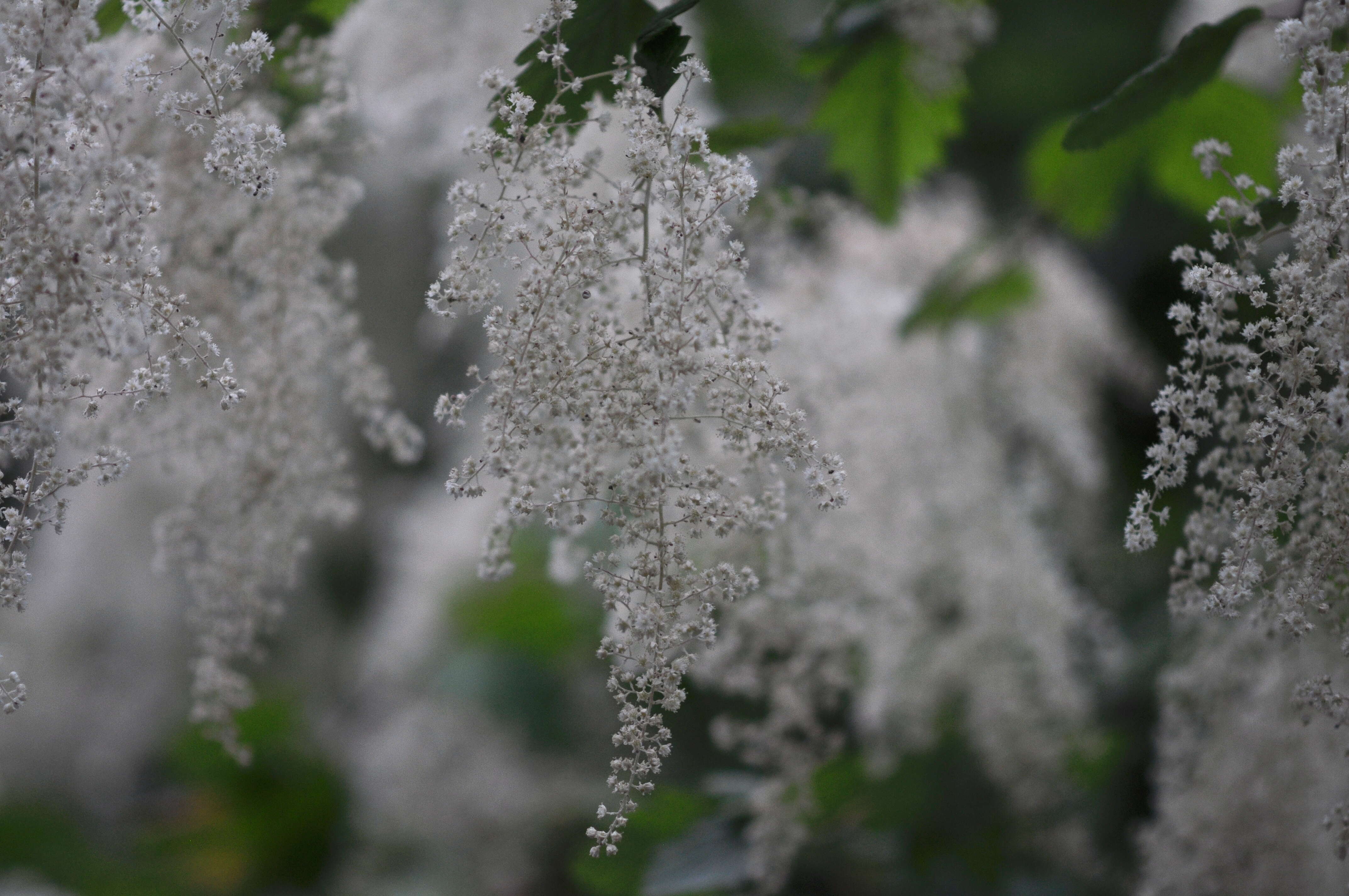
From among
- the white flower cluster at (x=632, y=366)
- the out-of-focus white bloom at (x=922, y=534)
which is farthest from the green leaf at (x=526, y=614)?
the white flower cluster at (x=632, y=366)

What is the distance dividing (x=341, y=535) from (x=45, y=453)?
3.21 meters

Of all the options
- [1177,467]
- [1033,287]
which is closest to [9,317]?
[1177,467]

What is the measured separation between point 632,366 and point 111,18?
0.52 meters

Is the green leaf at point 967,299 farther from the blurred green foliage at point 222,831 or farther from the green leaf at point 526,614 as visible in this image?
the blurred green foliage at point 222,831

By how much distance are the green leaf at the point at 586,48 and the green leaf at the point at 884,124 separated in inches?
20.5

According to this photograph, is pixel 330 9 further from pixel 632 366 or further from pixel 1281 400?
pixel 1281 400

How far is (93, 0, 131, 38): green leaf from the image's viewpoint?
0.71 m

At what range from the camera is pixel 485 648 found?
91.7 inches

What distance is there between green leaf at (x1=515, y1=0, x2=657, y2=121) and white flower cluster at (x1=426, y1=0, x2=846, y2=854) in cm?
3

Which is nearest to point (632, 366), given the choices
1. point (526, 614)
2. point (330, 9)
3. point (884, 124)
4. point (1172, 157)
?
point (330, 9)

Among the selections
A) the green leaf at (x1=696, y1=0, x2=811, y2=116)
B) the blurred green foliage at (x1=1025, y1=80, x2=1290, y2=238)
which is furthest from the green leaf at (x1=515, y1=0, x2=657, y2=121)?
the green leaf at (x1=696, y1=0, x2=811, y2=116)

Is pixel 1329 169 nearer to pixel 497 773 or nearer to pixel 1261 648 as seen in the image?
pixel 1261 648

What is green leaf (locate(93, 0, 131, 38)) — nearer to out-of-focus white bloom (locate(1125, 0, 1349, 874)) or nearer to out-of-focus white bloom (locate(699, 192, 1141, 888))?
out-of-focus white bloom (locate(699, 192, 1141, 888))

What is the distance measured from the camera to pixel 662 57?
1.98 ft
